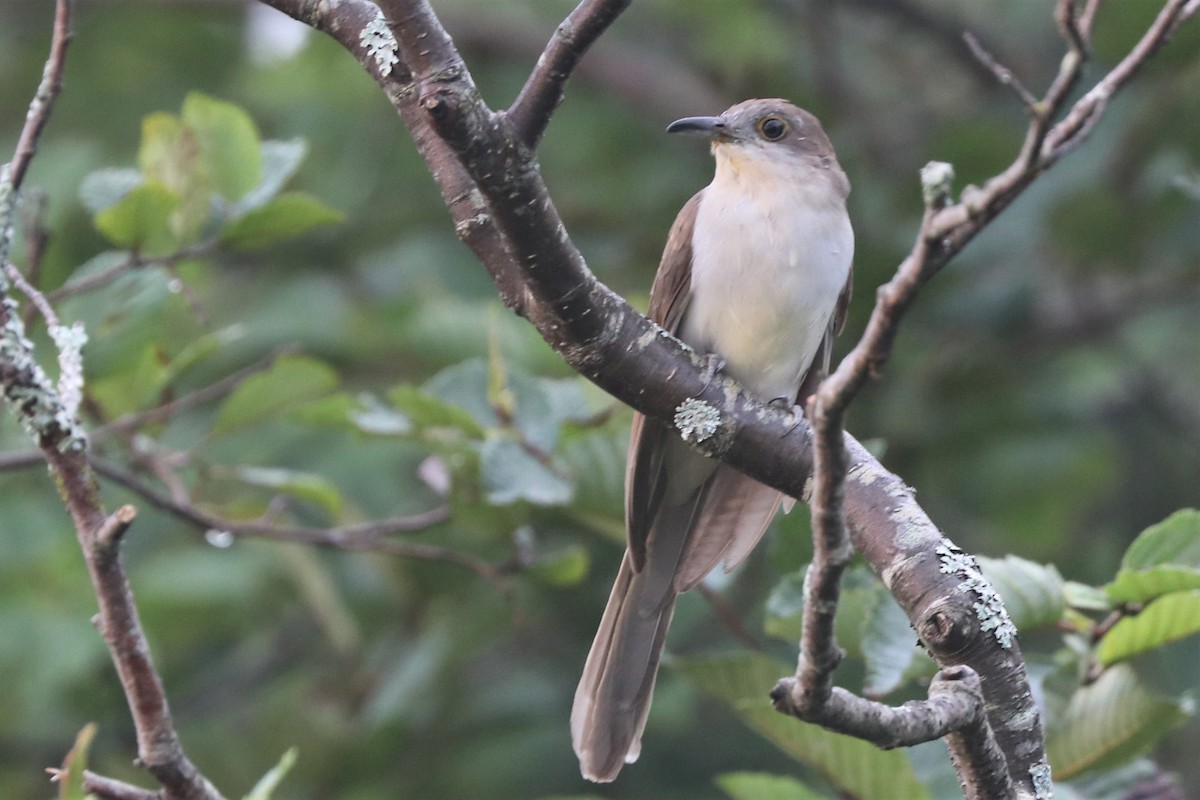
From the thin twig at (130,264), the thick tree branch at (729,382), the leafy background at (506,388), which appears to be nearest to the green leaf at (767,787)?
the leafy background at (506,388)

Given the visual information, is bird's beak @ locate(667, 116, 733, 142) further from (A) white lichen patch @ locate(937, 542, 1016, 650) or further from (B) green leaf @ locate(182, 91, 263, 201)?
(A) white lichen patch @ locate(937, 542, 1016, 650)

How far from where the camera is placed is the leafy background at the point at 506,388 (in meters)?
3.88

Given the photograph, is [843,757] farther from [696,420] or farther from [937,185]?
[937,185]

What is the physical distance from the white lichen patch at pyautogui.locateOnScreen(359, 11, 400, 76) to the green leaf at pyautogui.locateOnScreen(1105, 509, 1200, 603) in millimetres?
1607

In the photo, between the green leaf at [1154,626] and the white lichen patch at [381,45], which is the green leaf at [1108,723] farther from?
the white lichen patch at [381,45]

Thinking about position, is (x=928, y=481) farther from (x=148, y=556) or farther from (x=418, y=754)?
(x=148, y=556)

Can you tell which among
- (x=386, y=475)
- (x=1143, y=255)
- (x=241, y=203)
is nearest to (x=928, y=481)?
(x=1143, y=255)

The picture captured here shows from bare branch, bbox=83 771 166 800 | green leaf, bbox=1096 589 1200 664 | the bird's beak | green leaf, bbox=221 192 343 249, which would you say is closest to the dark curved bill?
the bird's beak

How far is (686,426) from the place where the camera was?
245 cm

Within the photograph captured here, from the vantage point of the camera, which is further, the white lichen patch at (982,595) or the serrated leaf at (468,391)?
the serrated leaf at (468,391)

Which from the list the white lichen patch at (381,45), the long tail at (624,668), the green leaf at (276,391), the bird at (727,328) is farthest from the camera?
the green leaf at (276,391)

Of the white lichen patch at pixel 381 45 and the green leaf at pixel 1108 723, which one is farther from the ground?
the white lichen patch at pixel 381 45

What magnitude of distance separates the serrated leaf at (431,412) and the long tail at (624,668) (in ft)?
1.90

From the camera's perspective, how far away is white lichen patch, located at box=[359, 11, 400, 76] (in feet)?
7.70
